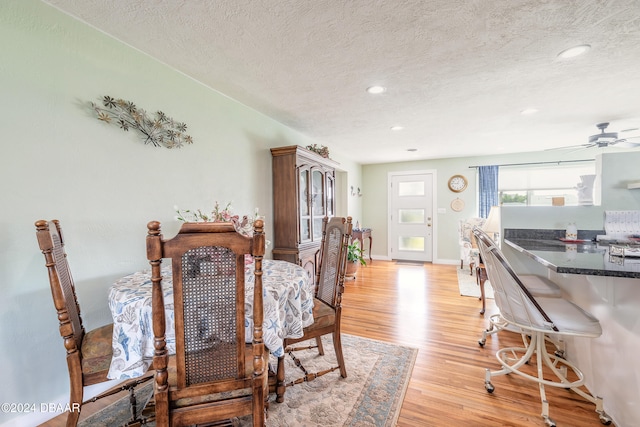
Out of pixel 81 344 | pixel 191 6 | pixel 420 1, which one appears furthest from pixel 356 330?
pixel 191 6

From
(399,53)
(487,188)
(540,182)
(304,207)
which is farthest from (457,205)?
(399,53)

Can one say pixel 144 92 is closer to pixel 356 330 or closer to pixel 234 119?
pixel 234 119

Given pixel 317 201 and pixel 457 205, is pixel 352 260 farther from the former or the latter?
pixel 457 205

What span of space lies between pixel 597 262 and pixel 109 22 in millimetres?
3033

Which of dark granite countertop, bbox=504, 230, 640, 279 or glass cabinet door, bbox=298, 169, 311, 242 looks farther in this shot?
glass cabinet door, bbox=298, 169, 311, 242

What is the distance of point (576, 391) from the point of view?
1.65m

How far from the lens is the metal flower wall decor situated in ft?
5.85

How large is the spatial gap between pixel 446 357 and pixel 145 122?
9.48 feet

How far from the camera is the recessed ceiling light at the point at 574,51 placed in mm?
1890

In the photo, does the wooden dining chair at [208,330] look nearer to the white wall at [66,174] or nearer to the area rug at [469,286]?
the white wall at [66,174]

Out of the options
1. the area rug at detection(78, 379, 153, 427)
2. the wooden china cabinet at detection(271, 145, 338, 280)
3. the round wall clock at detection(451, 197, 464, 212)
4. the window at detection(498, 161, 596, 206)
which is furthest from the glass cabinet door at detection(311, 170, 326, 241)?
the window at detection(498, 161, 596, 206)

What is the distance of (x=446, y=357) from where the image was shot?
222cm

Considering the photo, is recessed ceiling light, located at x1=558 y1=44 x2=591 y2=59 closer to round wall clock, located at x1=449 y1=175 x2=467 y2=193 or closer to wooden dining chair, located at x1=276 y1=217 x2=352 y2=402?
wooden dining chair, located at x1=276 y1=217 x2=352 y2=402

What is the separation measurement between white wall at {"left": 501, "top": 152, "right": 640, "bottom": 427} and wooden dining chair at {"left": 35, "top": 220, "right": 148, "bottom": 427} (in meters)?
2.60
